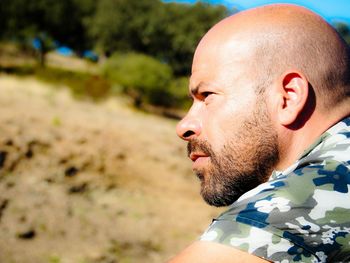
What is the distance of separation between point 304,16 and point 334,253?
830 mm

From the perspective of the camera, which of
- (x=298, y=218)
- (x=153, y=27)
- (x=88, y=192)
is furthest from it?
(x=153, y=27)

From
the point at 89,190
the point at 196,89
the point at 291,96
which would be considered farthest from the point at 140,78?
the point at 291,96

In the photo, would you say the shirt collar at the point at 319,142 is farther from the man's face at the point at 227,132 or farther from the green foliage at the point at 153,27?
the green foliage at the point at 153,27

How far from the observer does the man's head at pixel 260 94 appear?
4.24 feet

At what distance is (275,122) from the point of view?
4.28ft

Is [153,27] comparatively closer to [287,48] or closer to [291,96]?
[287,48]

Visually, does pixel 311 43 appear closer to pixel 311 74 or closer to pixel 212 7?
pixel 311 74

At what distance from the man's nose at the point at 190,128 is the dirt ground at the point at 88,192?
160 inches

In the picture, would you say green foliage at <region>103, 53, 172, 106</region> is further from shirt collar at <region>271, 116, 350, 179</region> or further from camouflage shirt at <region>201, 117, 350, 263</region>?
camouflage shirt at <region>201, 117, 350, 263</region>

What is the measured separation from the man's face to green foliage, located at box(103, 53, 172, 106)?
76.1 ft

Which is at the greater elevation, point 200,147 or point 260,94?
point 260,94

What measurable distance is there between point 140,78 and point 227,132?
24711 mm

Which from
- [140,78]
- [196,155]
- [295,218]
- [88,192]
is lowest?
[140,78]

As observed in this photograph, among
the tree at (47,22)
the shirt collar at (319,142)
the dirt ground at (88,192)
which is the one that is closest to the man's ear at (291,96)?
the shirt collar at (319,142)
